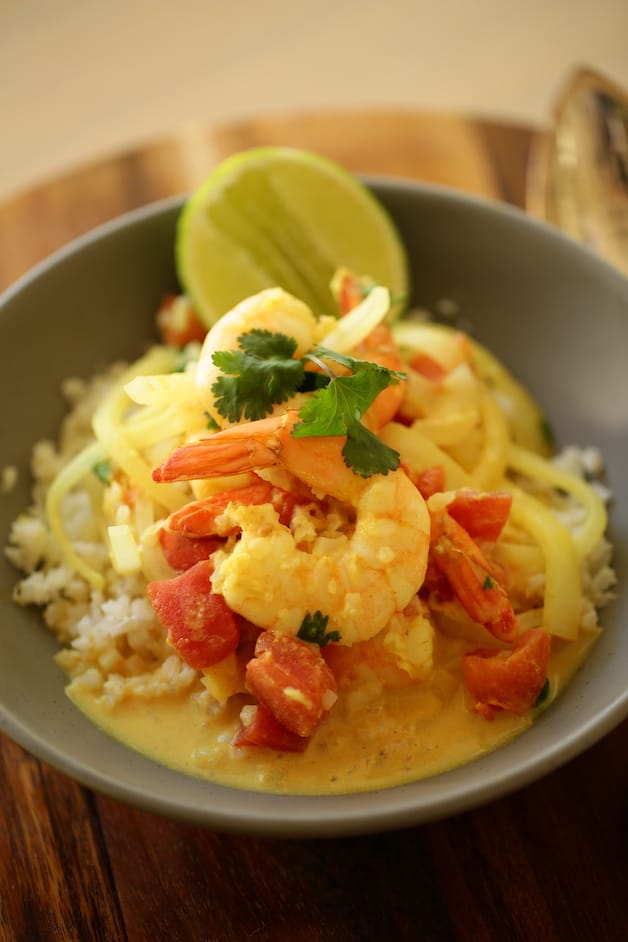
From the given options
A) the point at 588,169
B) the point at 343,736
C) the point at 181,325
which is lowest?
the point at 343,736

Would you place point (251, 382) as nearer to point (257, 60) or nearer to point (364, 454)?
point (364, 454)

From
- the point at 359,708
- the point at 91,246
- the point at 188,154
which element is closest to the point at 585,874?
the point at 359,708

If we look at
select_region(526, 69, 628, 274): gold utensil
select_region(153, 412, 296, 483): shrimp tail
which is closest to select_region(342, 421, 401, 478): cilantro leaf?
select_region(153, 412, 296, 483): shrimp tail

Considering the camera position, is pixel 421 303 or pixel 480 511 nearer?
pixel 480 511

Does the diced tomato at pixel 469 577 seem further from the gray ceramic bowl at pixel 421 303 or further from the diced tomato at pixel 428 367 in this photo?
the diced tomato at pixel 428 367

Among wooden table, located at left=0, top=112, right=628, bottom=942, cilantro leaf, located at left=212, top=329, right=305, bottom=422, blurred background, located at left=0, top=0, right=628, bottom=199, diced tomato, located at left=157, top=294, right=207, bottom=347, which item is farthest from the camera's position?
blurred background, located at left=0, top=0, right=628, bottom=199

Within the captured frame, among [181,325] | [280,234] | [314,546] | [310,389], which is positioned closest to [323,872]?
[314,546]

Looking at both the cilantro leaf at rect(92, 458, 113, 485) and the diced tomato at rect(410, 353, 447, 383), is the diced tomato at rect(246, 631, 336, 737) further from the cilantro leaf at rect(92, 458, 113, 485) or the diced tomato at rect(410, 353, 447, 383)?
the diced tomato at rect(410, 353, 447, 383)
